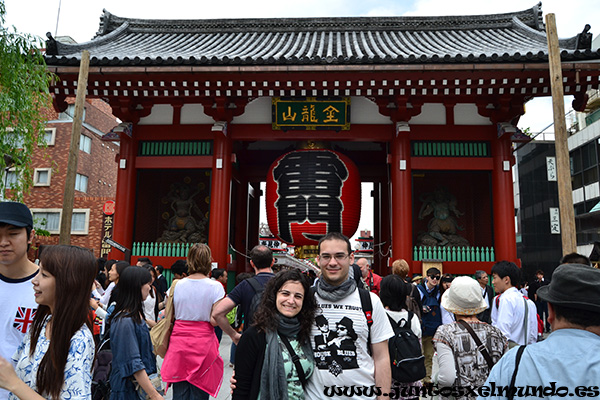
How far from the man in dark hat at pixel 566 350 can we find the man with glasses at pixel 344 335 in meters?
0.87

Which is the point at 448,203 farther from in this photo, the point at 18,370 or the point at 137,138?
the point at 18,370

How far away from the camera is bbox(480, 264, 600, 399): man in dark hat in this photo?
4.95 feet

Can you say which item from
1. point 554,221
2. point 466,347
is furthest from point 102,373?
point 554,221

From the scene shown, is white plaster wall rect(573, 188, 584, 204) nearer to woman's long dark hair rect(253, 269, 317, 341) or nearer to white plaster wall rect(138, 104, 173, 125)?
white plaster wall rect(138, 104, 173, 125)

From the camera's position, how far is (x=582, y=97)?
9.12 m

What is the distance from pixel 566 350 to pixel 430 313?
4222 mm

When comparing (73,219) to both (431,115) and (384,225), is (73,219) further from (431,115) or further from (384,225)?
(431,115)

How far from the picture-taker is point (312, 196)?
955 cm

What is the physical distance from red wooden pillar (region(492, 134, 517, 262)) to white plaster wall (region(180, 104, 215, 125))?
6665 millimetres

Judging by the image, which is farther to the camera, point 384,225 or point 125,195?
point 384,225

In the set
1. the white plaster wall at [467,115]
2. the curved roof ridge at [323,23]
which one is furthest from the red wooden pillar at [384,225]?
the curved roof ridge at [323,23]

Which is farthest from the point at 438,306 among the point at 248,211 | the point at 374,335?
the point at 248,211

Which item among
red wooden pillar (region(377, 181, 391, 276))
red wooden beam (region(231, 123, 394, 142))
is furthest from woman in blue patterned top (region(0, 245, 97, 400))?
red wooden pillar (region(377, 181, 391, 276))

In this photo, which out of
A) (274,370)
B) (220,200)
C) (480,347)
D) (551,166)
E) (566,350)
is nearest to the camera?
(566,350)
